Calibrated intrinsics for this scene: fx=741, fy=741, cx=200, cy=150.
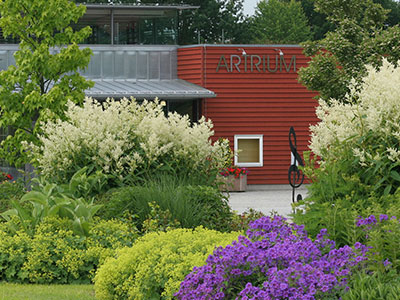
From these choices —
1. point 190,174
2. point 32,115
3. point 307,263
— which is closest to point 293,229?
point 307,263

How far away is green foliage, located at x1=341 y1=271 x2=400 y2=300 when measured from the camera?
5.01 m

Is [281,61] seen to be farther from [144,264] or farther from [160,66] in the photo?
[144,264]

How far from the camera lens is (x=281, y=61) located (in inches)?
1073

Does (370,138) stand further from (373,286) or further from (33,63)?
(33,63)

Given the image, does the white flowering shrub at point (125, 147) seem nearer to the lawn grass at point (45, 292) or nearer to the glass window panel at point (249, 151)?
the lawn grass at point (45, 292)

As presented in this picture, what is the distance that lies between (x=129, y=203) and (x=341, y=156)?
10.7 ft

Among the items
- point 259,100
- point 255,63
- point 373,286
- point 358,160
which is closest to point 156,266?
point 373,286

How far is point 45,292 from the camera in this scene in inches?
314

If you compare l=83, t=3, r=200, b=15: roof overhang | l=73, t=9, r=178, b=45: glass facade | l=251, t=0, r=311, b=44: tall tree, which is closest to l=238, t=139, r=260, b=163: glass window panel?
l=73, t=9, r=178, b=45: glass facade

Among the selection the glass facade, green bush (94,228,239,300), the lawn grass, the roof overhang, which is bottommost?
the lawn grass

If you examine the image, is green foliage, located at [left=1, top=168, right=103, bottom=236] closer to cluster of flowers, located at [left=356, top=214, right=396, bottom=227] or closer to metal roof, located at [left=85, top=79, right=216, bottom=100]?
cluster of flowers, located at [left=356, top=214, right=396, bottom=227]

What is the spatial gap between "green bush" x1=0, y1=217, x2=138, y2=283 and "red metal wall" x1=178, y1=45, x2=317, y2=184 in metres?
18.1

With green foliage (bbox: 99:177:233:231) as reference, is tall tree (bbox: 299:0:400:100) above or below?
above

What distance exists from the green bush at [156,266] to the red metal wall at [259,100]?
766 inches
